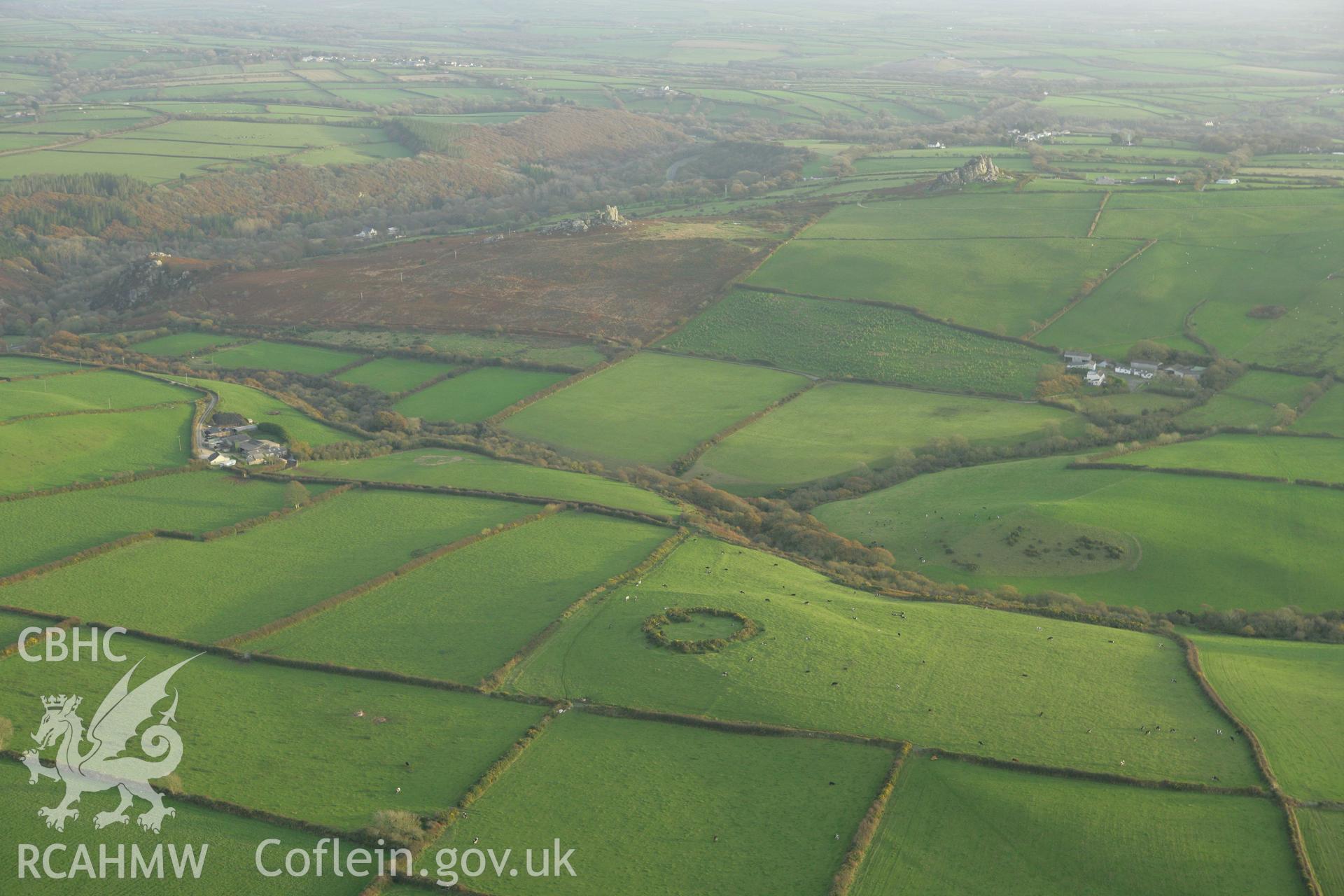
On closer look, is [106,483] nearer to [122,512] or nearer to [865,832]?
[122,512]

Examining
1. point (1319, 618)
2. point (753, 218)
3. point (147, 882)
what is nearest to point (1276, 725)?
point (1319, 618)

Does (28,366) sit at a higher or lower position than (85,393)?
lower

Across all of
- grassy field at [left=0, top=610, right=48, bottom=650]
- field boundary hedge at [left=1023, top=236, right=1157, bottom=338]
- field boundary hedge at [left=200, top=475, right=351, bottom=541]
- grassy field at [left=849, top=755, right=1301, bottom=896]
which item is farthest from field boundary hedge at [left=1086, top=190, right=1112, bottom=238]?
grassy field at [left=0, top=610, right=48, bottom=650]

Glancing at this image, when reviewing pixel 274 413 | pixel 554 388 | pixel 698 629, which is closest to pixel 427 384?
pixel 554 388

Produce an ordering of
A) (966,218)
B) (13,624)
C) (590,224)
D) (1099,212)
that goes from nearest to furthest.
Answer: (13,624) → (1099,212) → (966,218) → (590,224)

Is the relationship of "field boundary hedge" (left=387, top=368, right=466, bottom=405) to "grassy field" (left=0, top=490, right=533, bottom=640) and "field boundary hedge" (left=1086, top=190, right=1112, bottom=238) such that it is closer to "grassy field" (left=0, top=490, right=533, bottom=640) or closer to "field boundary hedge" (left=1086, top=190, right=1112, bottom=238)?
"grassy field" (left=0, top=490, right=533, bottom=640)

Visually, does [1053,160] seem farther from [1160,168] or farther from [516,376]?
[516,376]

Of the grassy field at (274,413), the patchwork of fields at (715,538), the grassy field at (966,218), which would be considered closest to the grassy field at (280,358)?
the patchwork of fields at (715,538)
